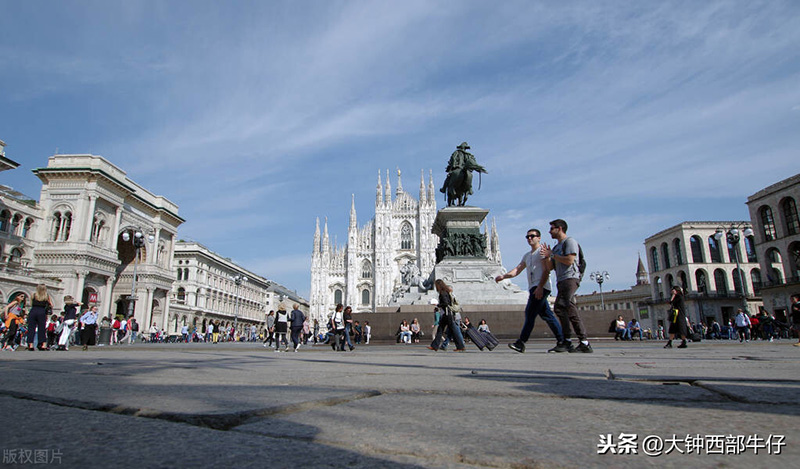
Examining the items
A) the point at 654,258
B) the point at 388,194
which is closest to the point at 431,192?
the point at 388,194

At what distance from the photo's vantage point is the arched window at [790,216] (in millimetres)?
31078

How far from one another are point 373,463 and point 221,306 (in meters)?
56.9

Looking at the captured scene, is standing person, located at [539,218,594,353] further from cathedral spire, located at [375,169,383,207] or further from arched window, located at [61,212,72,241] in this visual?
cathedral spire, located at [375,169,383,207]

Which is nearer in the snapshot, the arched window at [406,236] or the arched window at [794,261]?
the arched window at [794,261]

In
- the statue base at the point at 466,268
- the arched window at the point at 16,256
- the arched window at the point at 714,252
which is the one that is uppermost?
the arched window at the point at 714,252

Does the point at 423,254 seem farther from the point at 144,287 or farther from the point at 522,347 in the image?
the point at 522,347

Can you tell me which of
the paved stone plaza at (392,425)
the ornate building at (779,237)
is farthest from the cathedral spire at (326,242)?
the paved stone plaza at (392,425)

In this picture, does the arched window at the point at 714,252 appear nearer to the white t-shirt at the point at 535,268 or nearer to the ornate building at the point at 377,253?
the ornate building at the point at 377,253

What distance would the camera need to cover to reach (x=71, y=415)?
53.7 inches

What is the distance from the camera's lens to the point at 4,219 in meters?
27.4

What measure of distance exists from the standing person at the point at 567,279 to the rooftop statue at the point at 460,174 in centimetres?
955

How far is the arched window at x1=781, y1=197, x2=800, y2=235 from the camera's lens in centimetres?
3108

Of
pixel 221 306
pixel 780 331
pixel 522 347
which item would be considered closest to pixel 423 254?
pixel 221 306

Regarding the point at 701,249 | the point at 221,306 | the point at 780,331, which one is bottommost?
the point at 780,331
